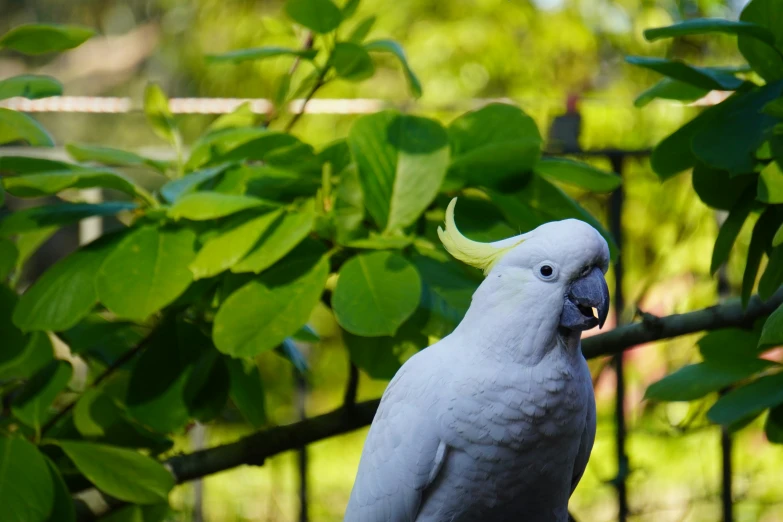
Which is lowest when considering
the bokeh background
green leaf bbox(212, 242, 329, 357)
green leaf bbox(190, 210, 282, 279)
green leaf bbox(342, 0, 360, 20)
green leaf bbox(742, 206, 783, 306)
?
the bokeh background

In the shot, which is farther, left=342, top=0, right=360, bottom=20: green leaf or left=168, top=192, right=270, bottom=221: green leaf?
left=342, top=0, right=360, bottom=20: green leaf

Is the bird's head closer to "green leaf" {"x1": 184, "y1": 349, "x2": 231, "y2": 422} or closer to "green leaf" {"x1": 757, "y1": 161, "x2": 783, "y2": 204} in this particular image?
"green leaf" {"x1": 757, "y1": 161, "x2": 783, "y2": 204}

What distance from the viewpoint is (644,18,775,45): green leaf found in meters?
0.87

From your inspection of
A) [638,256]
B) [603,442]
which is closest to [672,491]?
[603,442]

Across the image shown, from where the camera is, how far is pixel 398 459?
2.65 ft

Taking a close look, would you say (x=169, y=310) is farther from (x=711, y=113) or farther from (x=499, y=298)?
(x=711, y=113)

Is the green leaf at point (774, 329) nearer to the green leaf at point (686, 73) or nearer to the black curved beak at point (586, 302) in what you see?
the black curved beak at point (586, 302)

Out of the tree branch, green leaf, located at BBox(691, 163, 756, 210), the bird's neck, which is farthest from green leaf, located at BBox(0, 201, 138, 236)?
green leaf, located at BBox(691, 163, 756, 210)

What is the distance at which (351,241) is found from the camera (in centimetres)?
93

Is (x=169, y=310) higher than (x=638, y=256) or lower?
higher

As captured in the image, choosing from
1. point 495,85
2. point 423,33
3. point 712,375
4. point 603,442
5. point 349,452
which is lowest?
point 349,452

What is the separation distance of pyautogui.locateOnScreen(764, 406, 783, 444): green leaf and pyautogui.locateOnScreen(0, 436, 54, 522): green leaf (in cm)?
89

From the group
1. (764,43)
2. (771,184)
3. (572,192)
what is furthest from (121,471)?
(572,192)

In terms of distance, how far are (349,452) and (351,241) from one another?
7.16 ft
